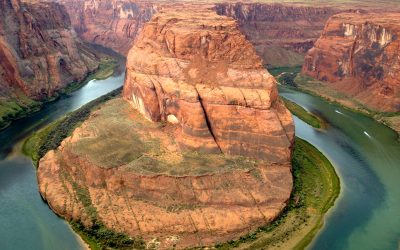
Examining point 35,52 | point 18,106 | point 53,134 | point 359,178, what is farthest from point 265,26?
point 53,134

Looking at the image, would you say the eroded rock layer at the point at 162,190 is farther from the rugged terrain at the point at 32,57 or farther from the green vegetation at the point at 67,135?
the rugged terrain at the point at 32,57

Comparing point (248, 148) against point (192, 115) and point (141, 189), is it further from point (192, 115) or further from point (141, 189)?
point (141, 189)

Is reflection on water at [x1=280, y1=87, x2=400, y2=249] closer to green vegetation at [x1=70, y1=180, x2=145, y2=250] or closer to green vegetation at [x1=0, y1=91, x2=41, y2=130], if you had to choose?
green vegetation at [x1=70, y1=180, x2=145, y2=250]

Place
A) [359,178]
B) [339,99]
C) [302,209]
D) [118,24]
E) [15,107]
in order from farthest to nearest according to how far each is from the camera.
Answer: [118,24]
[339,99]
[15,107]
[359,178]
[302,209]

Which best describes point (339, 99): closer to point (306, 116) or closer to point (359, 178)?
point (306, 116)

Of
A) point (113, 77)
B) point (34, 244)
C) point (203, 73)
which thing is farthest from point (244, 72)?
point (113, 77)

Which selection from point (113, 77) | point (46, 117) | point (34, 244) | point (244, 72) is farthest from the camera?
point (113, 77)
